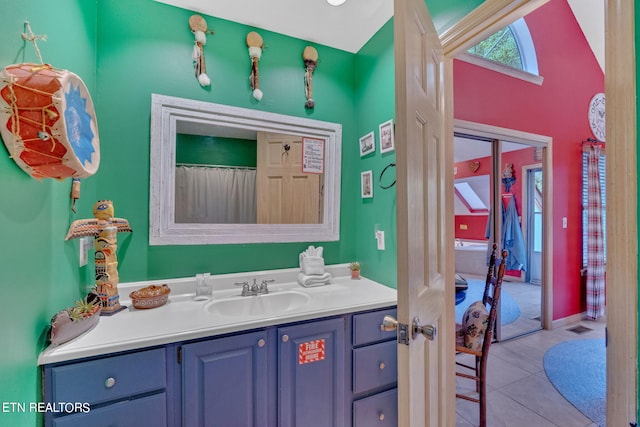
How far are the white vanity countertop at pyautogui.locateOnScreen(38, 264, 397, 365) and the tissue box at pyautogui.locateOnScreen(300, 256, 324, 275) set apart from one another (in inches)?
3.9

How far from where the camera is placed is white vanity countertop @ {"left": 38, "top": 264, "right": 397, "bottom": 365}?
3.12ft

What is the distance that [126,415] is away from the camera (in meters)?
0.96

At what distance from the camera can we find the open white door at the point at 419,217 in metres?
0.79

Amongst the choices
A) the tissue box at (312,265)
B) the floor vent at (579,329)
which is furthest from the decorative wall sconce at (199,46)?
the floor vent at (579,329)

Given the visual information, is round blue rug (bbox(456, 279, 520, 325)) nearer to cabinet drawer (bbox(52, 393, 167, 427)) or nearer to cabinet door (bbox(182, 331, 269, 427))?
cabinet door (bbox(182, 331, 269, 427))

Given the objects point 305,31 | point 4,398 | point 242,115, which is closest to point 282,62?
point 305,31

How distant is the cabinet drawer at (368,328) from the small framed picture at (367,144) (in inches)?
42.0

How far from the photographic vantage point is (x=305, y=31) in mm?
1774

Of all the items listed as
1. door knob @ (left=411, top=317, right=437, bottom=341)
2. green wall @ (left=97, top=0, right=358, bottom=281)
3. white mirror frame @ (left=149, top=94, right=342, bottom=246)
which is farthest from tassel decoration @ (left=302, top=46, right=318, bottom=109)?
door knob @ (left=411, top=317, right=437, bottom=341)

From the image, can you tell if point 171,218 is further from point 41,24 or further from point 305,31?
point 305,31

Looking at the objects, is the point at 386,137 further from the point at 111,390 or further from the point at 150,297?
the point at 111,390

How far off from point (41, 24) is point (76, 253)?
0.91 metres

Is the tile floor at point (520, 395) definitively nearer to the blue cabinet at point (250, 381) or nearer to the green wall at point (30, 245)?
the blue cabinet at point (250, 381)

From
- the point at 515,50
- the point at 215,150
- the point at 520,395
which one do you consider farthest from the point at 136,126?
the point at 515,50
